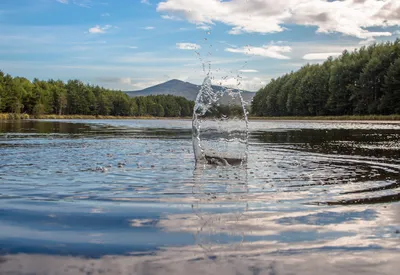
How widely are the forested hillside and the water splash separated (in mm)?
93169

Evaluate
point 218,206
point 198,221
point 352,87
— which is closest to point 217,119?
point 218,206

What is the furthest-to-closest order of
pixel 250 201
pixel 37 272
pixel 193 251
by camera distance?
pixel 250 201 → pixel 193 251 → pixel 37 272

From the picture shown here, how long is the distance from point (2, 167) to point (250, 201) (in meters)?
8.08

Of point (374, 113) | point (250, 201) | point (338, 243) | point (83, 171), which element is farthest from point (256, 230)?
point (374, 113)

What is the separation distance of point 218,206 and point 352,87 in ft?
374

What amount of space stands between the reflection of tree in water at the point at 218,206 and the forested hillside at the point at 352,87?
97.7m

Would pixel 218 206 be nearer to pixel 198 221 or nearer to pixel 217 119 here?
pixel 198 221

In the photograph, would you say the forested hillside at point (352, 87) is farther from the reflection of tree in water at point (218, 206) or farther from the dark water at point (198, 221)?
the dark water at point (198, 221)

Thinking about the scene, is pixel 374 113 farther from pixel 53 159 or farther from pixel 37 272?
pixel 37 272

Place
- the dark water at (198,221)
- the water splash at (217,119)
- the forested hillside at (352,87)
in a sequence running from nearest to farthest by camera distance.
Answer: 1. the dark water at (198,221)
2. the water splash at (217,119)
3. the forested hillside at (352,87)

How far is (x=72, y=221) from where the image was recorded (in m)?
6.34

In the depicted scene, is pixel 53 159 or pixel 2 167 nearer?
pixel 2 167

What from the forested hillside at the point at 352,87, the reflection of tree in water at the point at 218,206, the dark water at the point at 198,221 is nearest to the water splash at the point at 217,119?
the reflection of tree in water at the point at 218,206

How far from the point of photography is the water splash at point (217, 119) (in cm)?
1526
